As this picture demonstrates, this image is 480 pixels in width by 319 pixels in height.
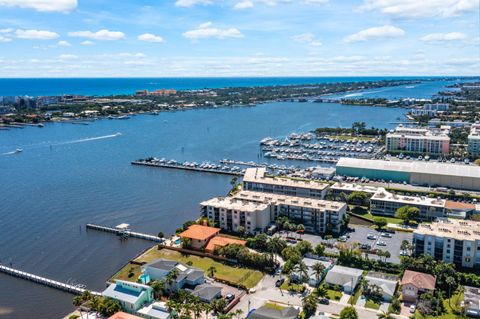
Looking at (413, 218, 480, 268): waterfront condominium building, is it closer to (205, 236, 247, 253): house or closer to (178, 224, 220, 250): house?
(205, 236, 247, 253): house

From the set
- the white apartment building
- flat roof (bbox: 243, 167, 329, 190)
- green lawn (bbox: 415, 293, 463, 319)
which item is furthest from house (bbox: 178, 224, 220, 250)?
green lawn (bbox: 415, 293, 463, 319)

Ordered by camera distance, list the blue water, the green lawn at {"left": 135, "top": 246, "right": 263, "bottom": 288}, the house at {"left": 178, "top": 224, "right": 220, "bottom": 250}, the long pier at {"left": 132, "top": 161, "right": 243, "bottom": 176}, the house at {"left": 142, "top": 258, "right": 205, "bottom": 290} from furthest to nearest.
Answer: the long pier at {"left": 132, "top": 161, "right": 243, "bottom": 176} → the house at {"left": 178, "top": 224, "right": 220, "bottom": 250} → the blue water → the green lawn at {"left": 135, "top": 246, "right": 263, "bottom": 288} → the house at {"left": 142, "top": 258, "right": 205, "bottom": 290}

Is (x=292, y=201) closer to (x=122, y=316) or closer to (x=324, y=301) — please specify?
(x=324, y=301)

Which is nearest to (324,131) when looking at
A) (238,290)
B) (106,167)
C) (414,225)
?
(106,167)

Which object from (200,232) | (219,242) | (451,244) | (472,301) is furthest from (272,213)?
(472,301)

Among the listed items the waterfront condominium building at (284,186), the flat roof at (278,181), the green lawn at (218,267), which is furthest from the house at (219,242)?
the flat roof at (278,181)

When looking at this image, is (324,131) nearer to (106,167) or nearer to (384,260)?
(106,167)
